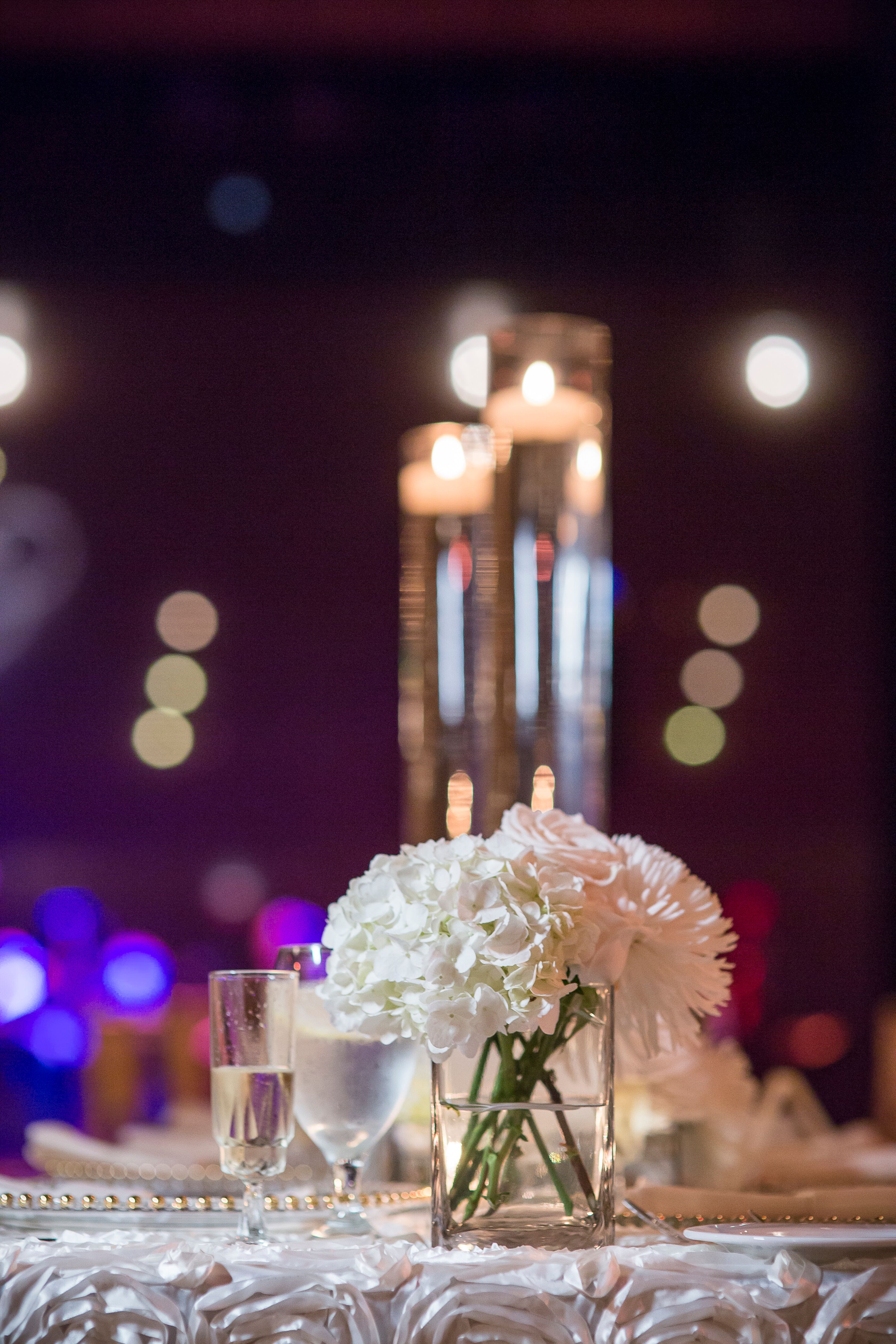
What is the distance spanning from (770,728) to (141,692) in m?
1.99

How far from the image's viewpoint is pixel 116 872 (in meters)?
4.15

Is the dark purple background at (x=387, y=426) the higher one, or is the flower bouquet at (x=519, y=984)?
the dark purple background at (x=387, y=426)

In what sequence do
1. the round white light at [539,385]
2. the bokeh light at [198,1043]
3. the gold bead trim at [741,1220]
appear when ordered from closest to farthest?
the gold bead trim at [741,1220] → the round white light at [539,385] → the bokeh light at [198,1043]

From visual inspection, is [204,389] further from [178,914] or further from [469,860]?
[469,860]

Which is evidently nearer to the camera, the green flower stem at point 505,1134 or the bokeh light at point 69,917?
the green flower stem at point 505,1134

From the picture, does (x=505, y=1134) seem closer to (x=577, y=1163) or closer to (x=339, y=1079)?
(x=577, y=1163)

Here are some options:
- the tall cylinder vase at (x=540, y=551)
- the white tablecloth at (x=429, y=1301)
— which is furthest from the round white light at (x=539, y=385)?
the white tablecloth at (x=429, y=1301)

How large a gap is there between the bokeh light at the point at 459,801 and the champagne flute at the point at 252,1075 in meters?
1.74

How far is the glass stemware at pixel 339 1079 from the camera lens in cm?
88

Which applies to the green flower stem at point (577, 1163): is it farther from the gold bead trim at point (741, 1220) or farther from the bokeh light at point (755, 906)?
the bokeh light at point (755, 906)

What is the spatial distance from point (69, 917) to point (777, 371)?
2.84 meters

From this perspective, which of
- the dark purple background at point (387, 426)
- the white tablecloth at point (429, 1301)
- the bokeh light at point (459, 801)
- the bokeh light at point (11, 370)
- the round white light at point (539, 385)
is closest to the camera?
the white tablecloth at point (429, 1301)

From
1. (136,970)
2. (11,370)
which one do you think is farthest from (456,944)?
(11,370)

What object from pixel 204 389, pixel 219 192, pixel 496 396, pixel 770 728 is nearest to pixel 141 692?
pixel 204 389
